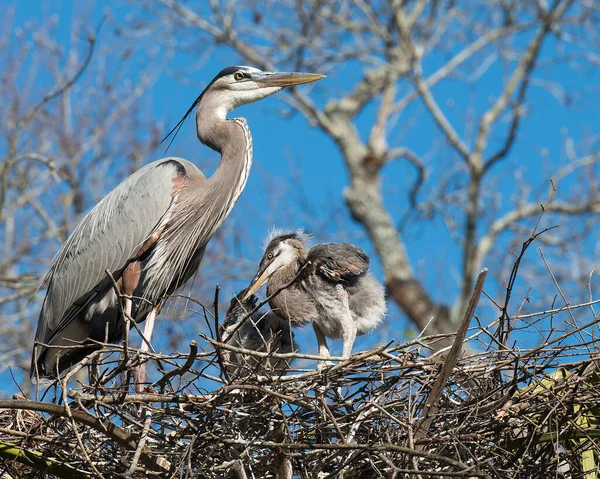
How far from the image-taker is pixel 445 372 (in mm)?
3447

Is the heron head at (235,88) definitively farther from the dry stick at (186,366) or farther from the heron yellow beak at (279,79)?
the dry stick at (186,366)

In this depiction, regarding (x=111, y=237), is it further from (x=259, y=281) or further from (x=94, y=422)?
(x=94, y=422)

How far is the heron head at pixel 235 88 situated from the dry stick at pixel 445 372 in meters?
2.71

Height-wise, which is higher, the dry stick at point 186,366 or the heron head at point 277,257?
the heron head at point 277,257

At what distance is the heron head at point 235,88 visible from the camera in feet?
18.8

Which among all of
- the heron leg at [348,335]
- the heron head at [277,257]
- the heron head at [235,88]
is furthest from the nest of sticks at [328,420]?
the heron head at [235,88]

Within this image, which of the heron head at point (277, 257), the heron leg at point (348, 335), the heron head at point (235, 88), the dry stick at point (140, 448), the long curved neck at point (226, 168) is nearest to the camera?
the dry stick at point (140, 448)

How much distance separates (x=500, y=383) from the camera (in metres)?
3.83

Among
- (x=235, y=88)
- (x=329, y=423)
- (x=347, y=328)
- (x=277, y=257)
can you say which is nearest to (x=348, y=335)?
(x=347, y=328)

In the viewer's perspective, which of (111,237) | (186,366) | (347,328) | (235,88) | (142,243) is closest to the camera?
(186,366)

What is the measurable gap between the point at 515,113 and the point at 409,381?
827cm

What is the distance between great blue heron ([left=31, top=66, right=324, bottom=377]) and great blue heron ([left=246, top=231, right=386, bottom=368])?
0.51 m

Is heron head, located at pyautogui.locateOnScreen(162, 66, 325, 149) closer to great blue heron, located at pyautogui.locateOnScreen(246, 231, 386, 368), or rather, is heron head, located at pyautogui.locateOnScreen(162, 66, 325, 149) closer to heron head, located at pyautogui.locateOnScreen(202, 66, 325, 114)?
heron head, located at pyautogui.locateOnScreen(202, 66, 325, 114)

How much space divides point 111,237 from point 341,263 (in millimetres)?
1337
